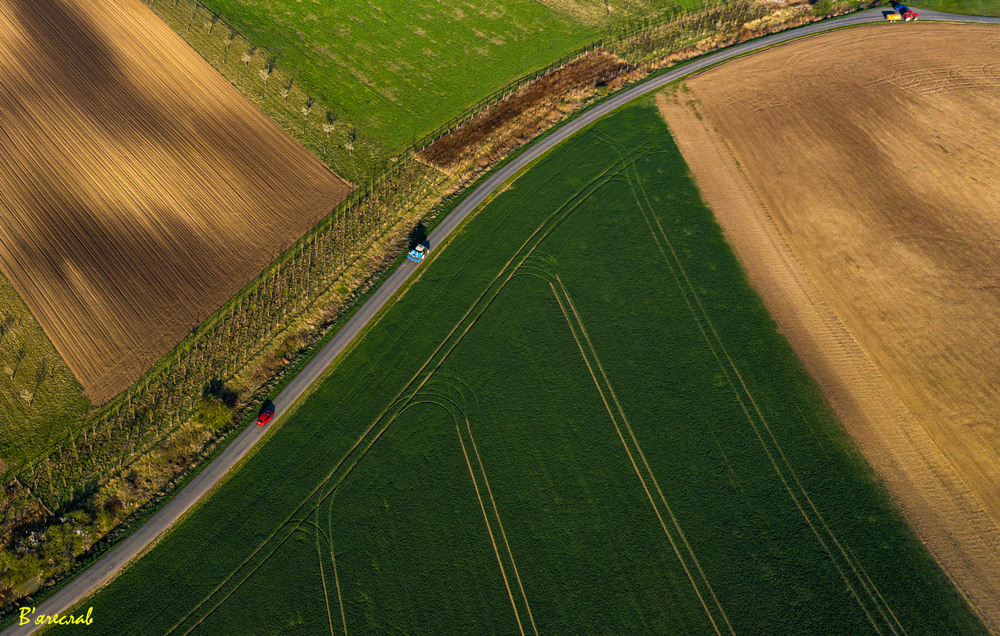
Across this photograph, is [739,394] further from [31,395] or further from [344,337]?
[31,395]

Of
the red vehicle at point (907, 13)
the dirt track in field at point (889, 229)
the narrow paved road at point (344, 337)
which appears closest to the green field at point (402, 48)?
the narrow paved road at point (344, 337)

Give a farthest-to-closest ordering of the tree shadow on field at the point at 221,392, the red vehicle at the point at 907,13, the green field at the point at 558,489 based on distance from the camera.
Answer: the red vehicle at the point at 907,13, the tree shadow on field at the point at 221,392, the green field at the point at 558,489

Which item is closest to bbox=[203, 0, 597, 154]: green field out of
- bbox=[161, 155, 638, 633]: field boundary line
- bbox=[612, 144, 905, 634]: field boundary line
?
bbox=[161, 155, 638, 633]: field boundary line

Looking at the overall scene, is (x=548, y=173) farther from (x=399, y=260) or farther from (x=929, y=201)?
(x=929, y=201)

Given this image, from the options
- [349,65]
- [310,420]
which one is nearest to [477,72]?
[349,65]

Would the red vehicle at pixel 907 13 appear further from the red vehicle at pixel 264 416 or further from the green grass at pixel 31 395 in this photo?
the green grass at pixel 31 395

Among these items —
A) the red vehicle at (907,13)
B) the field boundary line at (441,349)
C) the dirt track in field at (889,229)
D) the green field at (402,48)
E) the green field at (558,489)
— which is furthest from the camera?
the red vehicle at (907,13)

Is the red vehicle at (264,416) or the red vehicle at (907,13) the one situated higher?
the red vehicle at (907,13)
